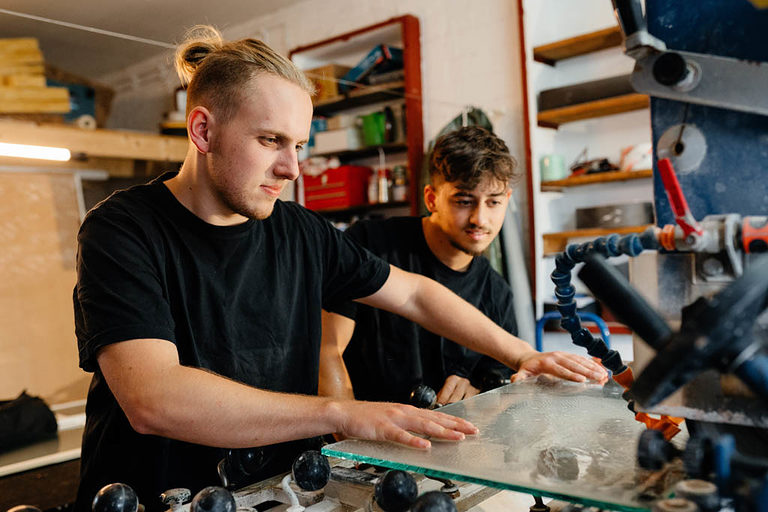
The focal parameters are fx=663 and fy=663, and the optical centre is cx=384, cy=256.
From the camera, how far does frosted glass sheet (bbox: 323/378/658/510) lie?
2.42 feet

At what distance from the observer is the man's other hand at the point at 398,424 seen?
95 centimetres

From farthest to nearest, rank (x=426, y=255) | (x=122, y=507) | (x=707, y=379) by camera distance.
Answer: (x=426, y=255)
(x=122, y=507)
(x=707, y=379)

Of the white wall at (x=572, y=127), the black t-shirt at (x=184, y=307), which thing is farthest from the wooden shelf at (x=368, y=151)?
the black t-shirt at (x=184, y=307)

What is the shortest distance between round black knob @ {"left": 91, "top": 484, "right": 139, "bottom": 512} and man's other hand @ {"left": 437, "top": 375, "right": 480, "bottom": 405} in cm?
109

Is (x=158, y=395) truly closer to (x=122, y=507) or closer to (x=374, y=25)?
(x=122, y=507)

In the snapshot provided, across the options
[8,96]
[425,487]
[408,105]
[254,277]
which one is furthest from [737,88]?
[8,96]

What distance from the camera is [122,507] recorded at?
854 mm

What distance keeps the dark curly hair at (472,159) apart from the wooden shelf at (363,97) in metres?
1.73

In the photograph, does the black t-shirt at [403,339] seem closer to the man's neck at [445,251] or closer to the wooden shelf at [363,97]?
the man's neck at [445,251]

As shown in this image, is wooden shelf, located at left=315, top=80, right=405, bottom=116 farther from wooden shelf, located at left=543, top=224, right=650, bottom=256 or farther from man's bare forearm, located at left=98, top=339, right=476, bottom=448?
man's bare forearm, located at left=98, top=339, right=476, bottom=448

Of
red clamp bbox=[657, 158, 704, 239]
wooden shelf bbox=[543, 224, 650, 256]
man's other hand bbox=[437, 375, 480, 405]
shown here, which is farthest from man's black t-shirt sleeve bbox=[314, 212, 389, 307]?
wooden shelf bbox=[543, 224, 650, 256]

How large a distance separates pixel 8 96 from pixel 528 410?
3.74m

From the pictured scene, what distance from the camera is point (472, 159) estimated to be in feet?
6.98

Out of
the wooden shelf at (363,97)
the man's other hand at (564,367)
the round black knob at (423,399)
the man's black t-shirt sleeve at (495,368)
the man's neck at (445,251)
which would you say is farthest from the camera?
the wooden shelf at (363,97)
